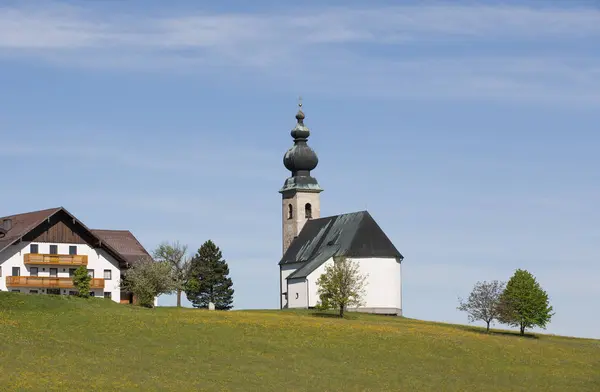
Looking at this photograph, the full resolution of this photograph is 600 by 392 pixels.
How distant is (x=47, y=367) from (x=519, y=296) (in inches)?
1877

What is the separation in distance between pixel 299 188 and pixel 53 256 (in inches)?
1705

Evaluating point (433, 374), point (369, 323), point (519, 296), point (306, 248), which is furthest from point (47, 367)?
point (306, 248)

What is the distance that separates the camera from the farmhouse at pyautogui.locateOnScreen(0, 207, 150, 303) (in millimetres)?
96812

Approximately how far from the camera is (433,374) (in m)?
65.4

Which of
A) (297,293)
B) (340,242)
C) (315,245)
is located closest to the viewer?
(297,293)

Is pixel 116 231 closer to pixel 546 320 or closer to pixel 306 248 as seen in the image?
pixel 306 248

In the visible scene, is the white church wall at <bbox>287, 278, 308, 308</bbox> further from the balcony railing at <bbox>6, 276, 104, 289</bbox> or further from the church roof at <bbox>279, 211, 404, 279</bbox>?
the balcony railing at <bbox>6, 276, 104, 289</bbox>

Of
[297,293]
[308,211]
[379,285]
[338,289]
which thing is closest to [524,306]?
[338,289]

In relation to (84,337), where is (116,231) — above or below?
above

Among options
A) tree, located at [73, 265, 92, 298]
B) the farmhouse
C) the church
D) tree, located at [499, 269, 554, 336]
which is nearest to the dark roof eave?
the farmhouse

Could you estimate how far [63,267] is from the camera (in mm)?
98812

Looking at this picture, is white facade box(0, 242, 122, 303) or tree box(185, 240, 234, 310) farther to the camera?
tree box(185, 240, 234, 310)

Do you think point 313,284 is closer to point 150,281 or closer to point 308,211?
point 308,211

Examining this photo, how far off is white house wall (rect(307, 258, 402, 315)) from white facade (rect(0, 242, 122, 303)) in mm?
23207
